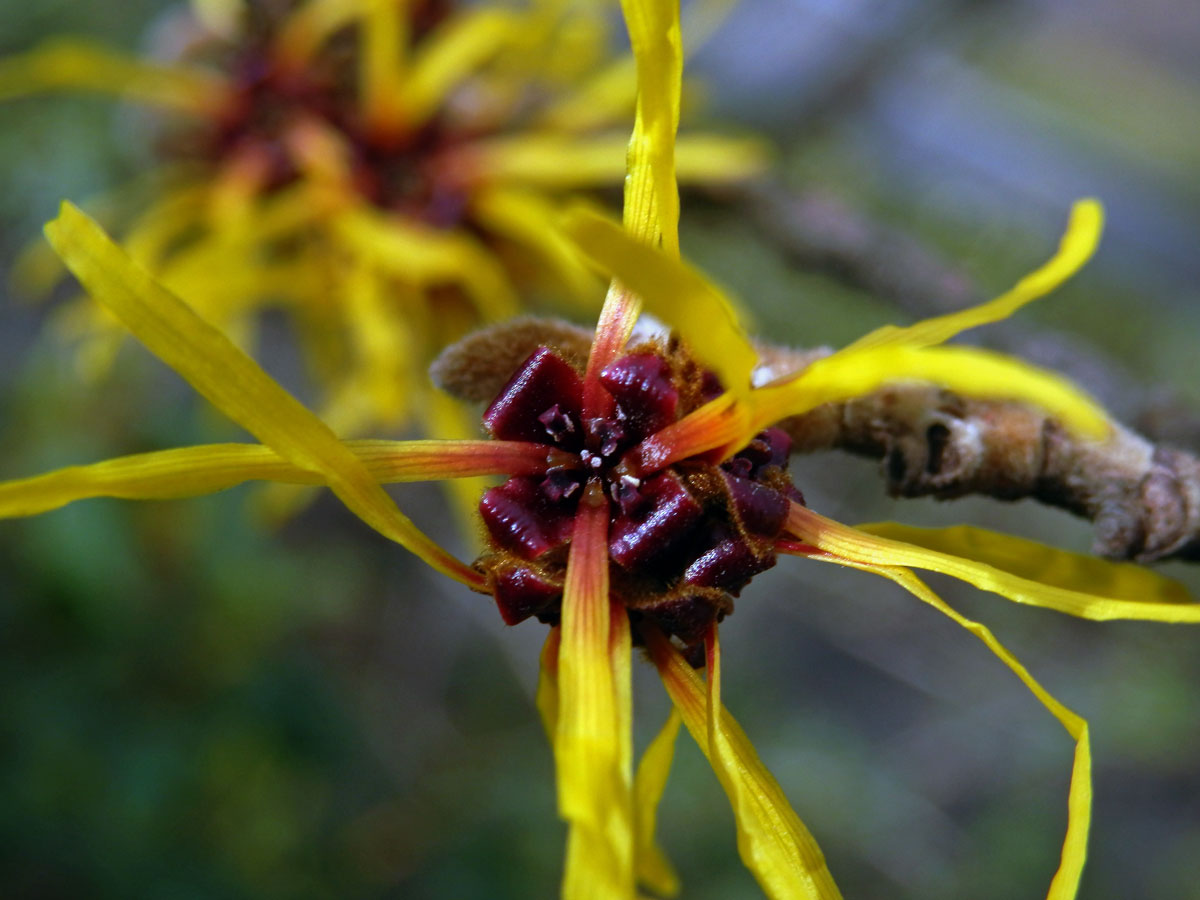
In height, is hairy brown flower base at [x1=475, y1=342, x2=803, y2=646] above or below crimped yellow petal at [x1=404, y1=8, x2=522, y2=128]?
below

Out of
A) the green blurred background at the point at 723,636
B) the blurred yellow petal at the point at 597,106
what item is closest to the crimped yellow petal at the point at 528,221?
the blurred yellow petal at the point at 597,106

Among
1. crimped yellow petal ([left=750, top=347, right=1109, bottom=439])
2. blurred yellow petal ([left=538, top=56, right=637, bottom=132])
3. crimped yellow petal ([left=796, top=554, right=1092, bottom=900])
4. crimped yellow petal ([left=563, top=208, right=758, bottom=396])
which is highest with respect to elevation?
blurred yellow petal ([left=538, top=56, right=637, bottom=132])

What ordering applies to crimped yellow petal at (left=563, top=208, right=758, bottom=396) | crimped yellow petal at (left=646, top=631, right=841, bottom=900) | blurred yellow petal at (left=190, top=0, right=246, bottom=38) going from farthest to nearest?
blurred yellow petal at (left=190, top=0, right=246, bottom=38), crimped yellow petal at (left=646, top=631, right=841, bottom=900), crimped yellow petal at (left=563, top=208, right=758, bottom=396)

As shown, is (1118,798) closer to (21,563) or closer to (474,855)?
(474,855)

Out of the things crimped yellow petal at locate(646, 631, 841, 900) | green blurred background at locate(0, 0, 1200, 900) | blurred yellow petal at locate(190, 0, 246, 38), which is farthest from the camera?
green blurred background at locate(0, 0, 1200, 900)

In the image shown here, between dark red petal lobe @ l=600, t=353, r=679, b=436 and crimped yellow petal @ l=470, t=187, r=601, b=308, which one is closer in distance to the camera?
dark red petal lobe @ l=600, t=353, r=679, b=436

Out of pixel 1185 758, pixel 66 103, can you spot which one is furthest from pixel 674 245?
pixel 1185 758

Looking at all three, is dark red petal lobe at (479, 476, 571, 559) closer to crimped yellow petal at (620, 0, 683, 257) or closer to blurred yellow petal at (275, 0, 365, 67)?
crimped yellow petal at (620, 0, 683, 257)

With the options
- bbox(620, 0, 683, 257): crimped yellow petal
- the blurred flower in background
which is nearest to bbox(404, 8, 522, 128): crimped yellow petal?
the blurred flower in background
